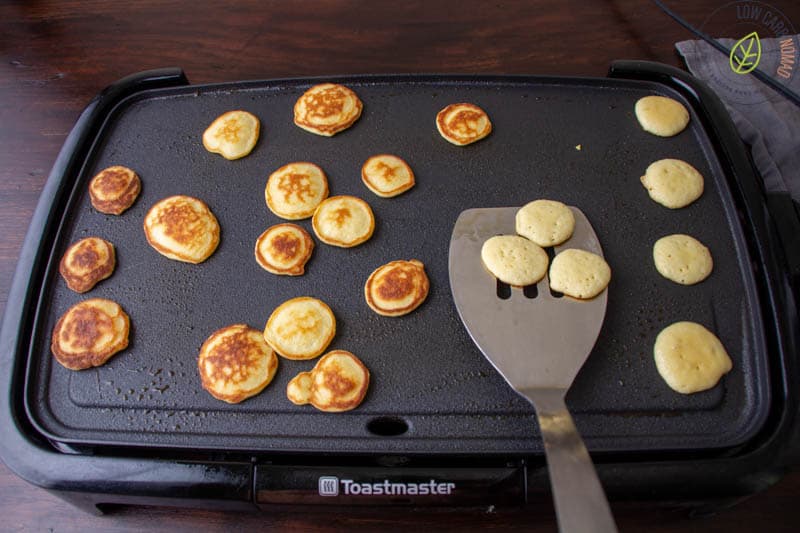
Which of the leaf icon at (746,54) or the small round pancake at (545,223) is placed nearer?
the small round pancake at (545,223)

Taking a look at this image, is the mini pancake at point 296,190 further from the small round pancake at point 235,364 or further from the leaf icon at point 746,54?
the leaf icon at point 746,54

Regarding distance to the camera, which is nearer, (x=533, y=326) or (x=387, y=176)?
(x=533, y=326)

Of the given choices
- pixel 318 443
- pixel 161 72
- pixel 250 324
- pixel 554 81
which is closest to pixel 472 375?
pixel 318 443

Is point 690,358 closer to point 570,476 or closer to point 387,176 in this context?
point 570,476

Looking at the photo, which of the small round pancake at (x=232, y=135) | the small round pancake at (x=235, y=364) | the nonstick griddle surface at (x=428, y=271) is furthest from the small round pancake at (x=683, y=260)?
the small round pancake at (x=232, y=135)

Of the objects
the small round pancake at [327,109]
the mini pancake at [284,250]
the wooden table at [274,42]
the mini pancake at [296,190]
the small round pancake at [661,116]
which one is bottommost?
the mini pancake at [284,250]

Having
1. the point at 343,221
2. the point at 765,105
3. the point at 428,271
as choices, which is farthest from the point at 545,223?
the point at 765,105

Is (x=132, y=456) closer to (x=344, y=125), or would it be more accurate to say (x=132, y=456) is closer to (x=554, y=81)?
(x=344, y=125)
